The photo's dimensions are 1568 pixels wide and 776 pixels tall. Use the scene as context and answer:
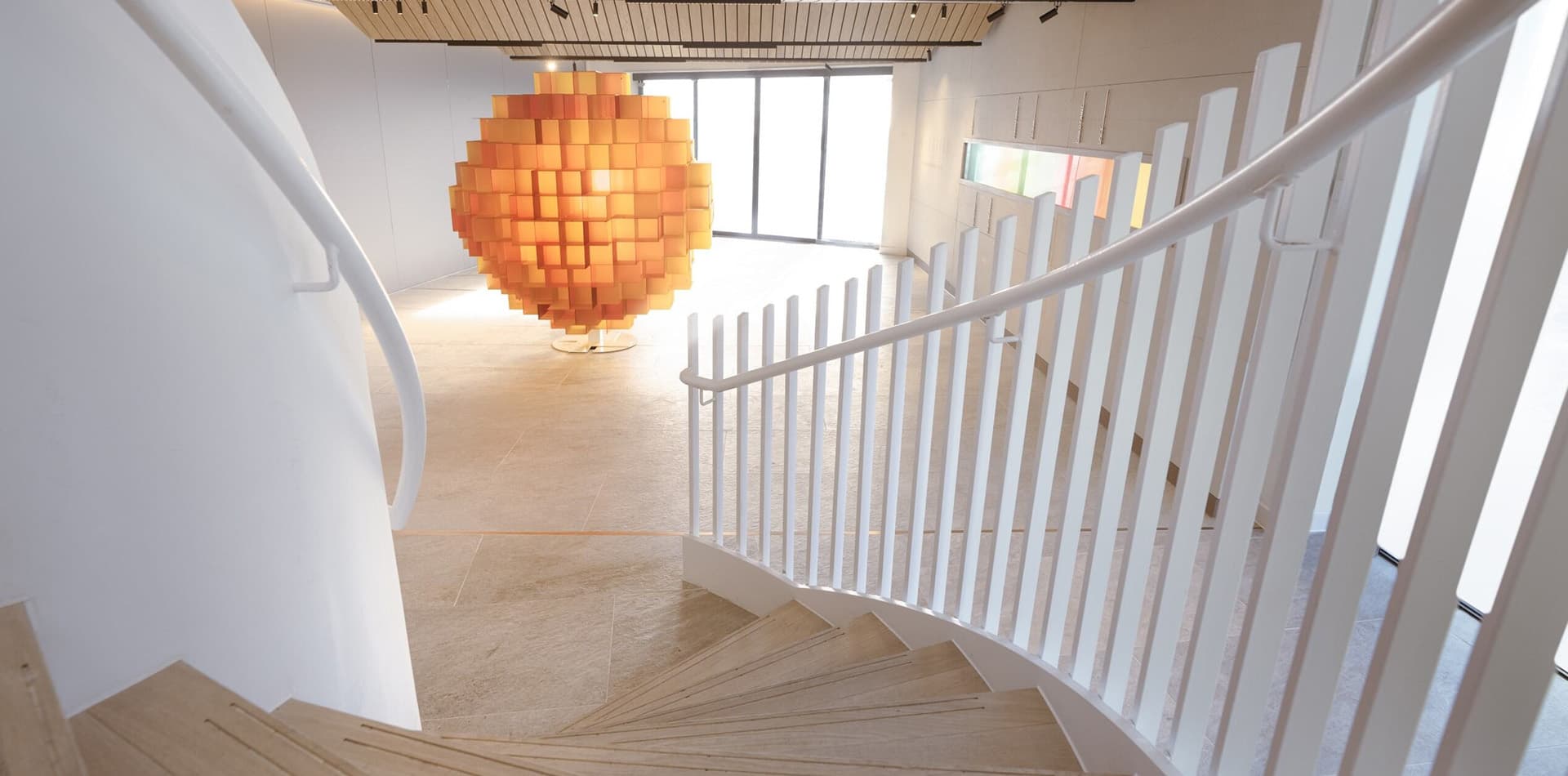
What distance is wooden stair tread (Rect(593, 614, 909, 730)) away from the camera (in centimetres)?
239

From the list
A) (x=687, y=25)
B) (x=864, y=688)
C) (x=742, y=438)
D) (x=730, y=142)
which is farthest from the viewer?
(x=730, y=142)

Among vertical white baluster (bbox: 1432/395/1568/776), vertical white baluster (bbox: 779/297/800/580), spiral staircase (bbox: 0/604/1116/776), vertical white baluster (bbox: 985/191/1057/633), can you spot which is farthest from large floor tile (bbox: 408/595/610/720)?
vertical white baluster (bbox: 1432/395/1568/776)

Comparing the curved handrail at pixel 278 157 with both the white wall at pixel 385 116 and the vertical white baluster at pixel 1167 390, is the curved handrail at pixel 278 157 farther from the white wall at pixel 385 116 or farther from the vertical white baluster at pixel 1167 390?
the white wall at pixel 385 116

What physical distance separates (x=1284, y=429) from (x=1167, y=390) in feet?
1.03

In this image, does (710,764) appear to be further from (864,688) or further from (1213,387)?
(1213,387)

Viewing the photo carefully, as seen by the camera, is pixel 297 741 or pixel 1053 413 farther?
pixel 1053 413

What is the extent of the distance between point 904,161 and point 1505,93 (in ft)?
29.1

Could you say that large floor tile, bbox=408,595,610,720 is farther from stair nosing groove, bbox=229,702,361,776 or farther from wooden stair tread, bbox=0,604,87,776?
wooden stair tread, bbox=0,604,87,776

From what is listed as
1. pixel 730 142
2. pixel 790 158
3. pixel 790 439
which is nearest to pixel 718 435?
pixel 790 439

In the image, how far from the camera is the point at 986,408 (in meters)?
2.18

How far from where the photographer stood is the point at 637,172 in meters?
5.21

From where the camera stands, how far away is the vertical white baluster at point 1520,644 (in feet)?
2.81

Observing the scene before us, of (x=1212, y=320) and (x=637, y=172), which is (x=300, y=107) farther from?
(x=1212, y=320)

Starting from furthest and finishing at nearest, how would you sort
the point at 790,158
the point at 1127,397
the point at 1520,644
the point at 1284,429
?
the point at 790,158, the point at 1127,397, the point at 1284,429, the point at 1520,644
